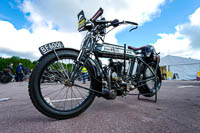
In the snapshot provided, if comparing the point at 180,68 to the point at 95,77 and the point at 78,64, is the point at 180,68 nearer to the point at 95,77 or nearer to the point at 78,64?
the point at 95,77

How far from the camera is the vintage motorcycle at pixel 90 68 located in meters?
1.32

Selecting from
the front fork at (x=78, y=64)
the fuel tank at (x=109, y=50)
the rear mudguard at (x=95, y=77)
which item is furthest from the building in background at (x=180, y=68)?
the front fork at (x=78, y=64)

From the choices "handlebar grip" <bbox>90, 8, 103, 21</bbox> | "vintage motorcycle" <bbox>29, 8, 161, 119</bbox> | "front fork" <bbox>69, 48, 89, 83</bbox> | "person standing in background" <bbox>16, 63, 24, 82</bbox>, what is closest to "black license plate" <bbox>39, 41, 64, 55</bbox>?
"vintage motorcycle" <bbox>29, 8, 161, 119</bbox>

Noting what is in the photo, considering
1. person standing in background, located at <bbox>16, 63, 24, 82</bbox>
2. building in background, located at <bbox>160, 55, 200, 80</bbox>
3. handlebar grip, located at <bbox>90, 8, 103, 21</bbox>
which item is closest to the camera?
handlebar grip, located at <bbox>90, 8, 103, 21</bbox>

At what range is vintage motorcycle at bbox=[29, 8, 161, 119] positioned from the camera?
132 centimetres

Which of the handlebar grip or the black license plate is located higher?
the handlebar grip

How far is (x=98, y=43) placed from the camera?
1872 millimetres

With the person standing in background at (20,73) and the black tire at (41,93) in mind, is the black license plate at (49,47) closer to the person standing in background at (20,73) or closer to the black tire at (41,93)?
the black tire at (41,93)

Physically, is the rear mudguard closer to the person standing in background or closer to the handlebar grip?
the handlebar grip

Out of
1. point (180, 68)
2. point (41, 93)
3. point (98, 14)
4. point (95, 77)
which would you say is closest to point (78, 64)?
point (95, 77)

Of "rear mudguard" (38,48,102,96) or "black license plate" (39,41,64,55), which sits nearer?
"black license plate" (39,41,64,55)

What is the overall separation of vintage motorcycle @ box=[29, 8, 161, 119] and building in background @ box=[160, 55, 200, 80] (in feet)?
50.7

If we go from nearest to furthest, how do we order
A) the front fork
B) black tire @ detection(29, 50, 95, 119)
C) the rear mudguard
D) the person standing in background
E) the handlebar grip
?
black tire @ detection(29, 50, 95, 119) < the front fork < the rear mudguard < the handlebar grip < the person standing in background

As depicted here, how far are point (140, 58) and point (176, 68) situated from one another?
54.1ft
